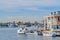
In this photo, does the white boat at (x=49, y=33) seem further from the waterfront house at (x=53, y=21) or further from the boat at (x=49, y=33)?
the waterfront house at (x=53, y=21)

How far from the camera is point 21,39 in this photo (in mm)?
63156

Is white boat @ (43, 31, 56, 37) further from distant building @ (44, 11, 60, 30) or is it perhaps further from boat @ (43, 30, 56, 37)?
distant building @ (44, 11, 60, 30)

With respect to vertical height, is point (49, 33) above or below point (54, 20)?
below

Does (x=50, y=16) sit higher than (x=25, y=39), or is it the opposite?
(x=50, y=16)

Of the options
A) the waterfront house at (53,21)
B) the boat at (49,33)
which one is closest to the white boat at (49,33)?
the boat at (49,33)

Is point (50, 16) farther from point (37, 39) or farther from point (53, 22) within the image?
point (37, 39)

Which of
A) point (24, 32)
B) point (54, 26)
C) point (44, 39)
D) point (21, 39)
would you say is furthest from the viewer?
point (24, 32)

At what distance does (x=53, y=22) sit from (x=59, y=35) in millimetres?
5834

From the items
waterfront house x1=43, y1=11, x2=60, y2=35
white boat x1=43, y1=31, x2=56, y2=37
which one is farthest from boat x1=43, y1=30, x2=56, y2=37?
waterfront house x1=43, y1=11, x2=60, y2=35

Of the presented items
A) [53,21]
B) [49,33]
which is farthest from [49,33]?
[53,21]

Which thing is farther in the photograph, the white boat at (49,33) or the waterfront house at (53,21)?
the waterfront house at (53,21)

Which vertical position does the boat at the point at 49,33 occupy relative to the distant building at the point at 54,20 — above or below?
below

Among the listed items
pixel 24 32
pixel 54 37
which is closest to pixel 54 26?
pixel 54 37

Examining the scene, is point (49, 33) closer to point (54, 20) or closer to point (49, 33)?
point (49, 33)
